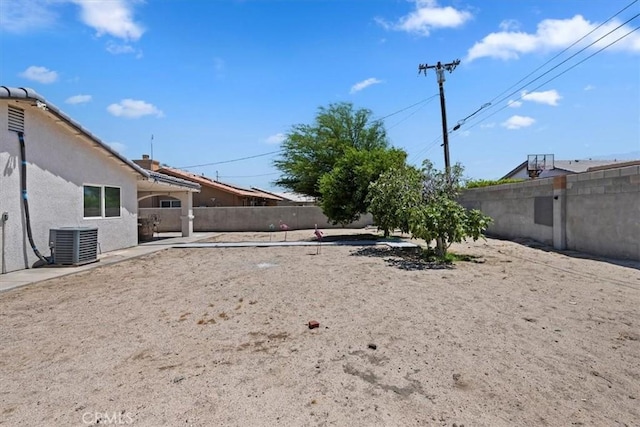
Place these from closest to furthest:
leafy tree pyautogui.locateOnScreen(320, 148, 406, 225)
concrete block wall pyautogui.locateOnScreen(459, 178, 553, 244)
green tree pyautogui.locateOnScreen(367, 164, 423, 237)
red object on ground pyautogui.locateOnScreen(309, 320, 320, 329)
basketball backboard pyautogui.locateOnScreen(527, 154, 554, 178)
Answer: red object on ground pyautogui.locateOnScreen(309, 320, 320, 329) → green tree pyautogui.locateOnScreen(367, 164, 423, 237) → concrete block wall pyautogui.locateOnScreen(459, 178, 553, 244) → leafy tree pyautogui.locateOnScreen(320, 148, 406, 225) → basketball backboard pyautogui.locateOnScreen(527, 154, 554, 178)

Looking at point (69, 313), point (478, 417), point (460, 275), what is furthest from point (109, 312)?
point (460, 275)

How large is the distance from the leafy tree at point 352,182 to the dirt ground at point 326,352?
29.6ft

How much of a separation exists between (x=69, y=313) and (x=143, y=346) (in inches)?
88.9

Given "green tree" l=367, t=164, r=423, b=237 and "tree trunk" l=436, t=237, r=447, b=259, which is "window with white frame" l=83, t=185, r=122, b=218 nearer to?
"green tree" l=367, t=164, r=423, b=237

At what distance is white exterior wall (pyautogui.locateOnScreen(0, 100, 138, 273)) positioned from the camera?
8.96 metres

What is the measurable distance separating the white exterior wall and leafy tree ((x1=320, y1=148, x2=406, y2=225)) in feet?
28.8

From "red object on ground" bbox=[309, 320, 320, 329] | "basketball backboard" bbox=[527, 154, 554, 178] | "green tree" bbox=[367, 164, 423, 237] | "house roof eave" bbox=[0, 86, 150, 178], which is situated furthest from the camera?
"basketball backboard" bbox=[527, 154, 554, 178]

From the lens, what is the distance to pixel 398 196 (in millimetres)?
12672

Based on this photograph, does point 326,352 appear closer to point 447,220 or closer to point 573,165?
point 447,220

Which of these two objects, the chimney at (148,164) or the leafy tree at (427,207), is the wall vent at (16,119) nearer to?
the leafy tree at (427,207)

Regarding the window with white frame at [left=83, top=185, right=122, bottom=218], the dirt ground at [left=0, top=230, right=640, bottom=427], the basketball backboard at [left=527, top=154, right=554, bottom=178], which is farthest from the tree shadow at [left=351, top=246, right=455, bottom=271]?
the basketball backboard at [left=527, top=154, right=554, bottom=178]

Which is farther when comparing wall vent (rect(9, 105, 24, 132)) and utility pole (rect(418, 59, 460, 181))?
utility pole (rect(418, 59, 460, 181))

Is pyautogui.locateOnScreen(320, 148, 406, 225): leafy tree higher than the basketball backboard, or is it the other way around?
the basketball backboard

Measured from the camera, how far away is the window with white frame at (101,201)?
40.1 feet
